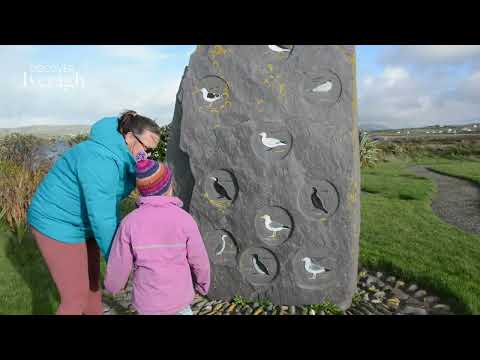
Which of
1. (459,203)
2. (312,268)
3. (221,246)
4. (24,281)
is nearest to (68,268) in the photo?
(221,246)

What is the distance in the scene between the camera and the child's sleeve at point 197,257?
188 centimetres

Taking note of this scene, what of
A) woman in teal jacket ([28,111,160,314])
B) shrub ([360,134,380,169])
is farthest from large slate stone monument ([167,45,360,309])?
shrub ([360,134,380,169])

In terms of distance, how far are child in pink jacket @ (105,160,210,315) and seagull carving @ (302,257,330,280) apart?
1733 mm

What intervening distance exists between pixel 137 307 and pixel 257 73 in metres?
2.27

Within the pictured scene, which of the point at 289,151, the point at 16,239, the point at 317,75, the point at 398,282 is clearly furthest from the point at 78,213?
the point at 16,239

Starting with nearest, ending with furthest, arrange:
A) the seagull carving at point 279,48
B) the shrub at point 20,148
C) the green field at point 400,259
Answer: the seagull carving at point 279,48
the green field at point 400,259
the shrub at point 20,148

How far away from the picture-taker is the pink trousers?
2213 mm

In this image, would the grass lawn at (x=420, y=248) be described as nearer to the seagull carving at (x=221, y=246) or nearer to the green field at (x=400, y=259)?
the green field at (x=400, y=259)

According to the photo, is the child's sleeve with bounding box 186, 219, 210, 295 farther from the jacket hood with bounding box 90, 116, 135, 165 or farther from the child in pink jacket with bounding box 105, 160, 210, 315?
the jacket hood with bounding box 90, 116, 135, 165

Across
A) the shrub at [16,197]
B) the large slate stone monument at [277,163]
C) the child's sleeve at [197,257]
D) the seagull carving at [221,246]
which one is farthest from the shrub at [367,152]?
the child's sleeve at [197,257]

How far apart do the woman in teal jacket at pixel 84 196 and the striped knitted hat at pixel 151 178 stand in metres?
0.16

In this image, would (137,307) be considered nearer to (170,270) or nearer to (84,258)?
(170,270)

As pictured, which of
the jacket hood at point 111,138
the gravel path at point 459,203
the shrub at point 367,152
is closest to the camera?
the jacket hood at point 111,138

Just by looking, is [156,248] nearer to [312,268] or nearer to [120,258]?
[120,258]
